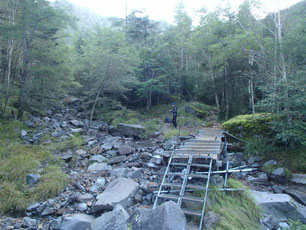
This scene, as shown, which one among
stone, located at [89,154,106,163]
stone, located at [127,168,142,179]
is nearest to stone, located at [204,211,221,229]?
stone, located at [127,168,142,179]

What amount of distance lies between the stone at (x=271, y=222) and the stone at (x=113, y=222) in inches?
120

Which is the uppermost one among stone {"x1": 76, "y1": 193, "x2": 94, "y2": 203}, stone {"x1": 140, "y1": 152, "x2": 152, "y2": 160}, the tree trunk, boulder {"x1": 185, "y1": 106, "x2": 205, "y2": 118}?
the tree trunk

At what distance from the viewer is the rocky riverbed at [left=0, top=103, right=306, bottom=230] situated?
3.82 meters

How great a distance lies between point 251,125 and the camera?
363 inches

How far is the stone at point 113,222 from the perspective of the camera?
145 inches

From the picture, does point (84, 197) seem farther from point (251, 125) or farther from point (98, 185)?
point (251, 125)

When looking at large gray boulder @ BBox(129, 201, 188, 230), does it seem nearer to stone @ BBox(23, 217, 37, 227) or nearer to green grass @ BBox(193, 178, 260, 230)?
green grass @ BBox(193, 178, 260, 230)

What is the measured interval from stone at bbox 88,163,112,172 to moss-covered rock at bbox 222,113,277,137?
5.55 meters

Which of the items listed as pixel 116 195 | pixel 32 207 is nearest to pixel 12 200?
pixel 32 207

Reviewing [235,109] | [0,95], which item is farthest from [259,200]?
[0,95]

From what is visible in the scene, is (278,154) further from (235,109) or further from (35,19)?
(35,19)

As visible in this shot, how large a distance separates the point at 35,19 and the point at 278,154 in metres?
12.3

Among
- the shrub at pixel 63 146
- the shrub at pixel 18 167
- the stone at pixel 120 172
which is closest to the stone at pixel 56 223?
the shrub at pixel 18 167

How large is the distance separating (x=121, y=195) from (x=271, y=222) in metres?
3.35
